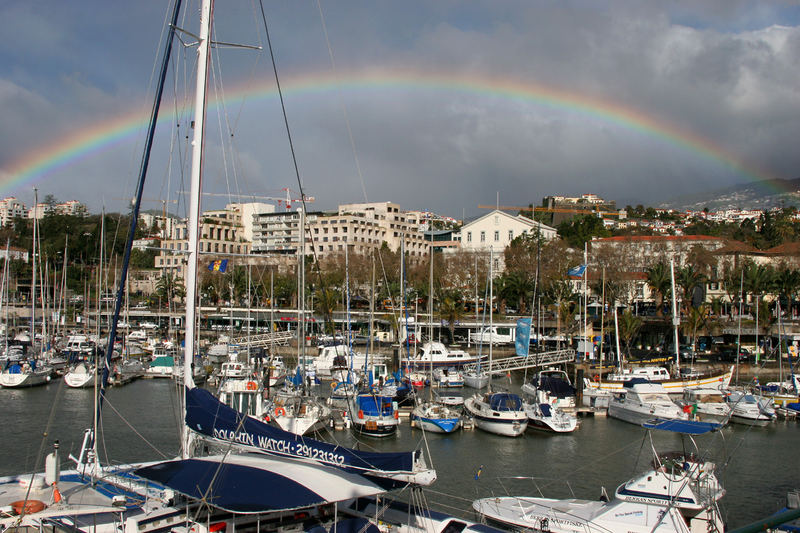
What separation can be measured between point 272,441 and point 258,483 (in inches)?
46.1

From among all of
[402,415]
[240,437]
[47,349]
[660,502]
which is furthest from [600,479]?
[47,349]

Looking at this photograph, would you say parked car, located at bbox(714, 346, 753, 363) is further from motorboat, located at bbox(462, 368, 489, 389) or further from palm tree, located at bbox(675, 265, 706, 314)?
motorboat, located at bbox(462, 368, 489, 389)

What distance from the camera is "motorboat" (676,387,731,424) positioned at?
1310 inches

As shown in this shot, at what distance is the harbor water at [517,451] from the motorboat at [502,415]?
1.29 ft

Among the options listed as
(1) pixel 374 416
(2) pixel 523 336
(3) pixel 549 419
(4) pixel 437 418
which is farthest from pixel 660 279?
(1) pixel 374 416

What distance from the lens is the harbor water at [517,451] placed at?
22.0m

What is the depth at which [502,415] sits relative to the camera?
99.3ft

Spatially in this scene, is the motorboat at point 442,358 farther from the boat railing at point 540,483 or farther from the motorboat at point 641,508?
the motorboat at point 641,508

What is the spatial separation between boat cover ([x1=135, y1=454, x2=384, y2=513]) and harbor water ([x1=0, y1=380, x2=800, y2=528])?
863 centimetres

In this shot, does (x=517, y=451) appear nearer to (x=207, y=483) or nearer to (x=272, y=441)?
(x=272, y=441)

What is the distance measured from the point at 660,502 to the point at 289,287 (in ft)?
237

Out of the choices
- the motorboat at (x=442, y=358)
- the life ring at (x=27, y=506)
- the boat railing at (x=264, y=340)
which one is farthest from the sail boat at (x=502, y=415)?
the boat railing at (x=264, y=340)

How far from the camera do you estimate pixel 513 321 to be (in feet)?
221

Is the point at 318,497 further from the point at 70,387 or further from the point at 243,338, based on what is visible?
the point at 243,338
